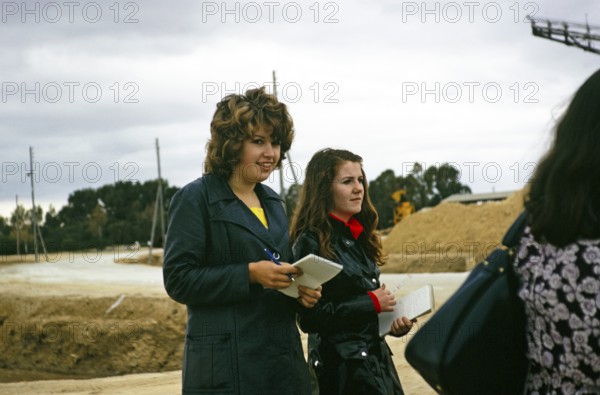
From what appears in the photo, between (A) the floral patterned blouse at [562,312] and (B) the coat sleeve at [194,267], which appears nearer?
(A) the floral patterned blouse at [562,312]

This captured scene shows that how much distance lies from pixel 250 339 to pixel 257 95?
2.81ft

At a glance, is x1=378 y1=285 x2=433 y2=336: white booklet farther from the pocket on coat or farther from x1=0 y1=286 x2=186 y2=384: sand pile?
x1=0 y1=286 x2=186 y2=384: sand pile

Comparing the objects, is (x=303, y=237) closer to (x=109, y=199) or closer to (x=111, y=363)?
(x=111, y=363)

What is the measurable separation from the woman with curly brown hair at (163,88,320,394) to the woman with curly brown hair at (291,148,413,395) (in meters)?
0.31

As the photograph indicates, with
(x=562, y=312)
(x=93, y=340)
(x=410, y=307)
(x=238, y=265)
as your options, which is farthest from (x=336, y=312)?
(x=93, y=340)

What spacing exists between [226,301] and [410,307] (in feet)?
2.78

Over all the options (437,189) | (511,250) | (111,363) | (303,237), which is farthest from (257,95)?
(437,189)

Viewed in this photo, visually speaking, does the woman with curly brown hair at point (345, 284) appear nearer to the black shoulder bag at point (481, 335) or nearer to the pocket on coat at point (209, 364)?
the pocket on coat at point (209, 364)

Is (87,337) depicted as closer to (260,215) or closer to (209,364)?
(260,215)

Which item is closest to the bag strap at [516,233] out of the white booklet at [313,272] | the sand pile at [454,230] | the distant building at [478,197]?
the white booklet at [313,272]

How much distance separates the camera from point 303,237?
10.1 ft

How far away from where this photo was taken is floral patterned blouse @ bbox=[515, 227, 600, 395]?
153cm

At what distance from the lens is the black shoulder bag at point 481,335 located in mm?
1663

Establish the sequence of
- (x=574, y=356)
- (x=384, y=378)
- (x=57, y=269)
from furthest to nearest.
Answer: (x=57, y=269), (x=384, y=378), (x=574, y=356)
